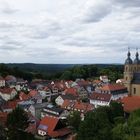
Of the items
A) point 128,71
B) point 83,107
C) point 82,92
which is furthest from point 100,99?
point 82,92

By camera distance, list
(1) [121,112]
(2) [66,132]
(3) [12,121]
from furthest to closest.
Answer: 1. (1) [121,112]
2. (2) [66,132]
3. (3) [12,121]

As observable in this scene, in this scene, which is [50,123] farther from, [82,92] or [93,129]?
[82,92]

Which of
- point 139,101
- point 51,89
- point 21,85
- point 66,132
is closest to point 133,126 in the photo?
point 66,132

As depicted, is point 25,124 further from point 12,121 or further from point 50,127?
point 50,127

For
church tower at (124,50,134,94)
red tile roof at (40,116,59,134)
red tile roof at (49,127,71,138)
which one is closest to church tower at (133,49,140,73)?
church tower at (124,50,134,94)

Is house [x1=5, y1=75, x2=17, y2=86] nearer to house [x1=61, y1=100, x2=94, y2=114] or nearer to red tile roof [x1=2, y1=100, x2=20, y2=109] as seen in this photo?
red tile roof [x1=2, y1=100, x2=20, y2=109]

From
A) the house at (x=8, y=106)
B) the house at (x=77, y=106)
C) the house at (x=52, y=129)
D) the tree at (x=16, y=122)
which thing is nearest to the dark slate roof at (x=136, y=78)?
the house at (x=77, y=106)

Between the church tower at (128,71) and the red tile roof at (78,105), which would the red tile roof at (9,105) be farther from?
the church tower at (128,71)
